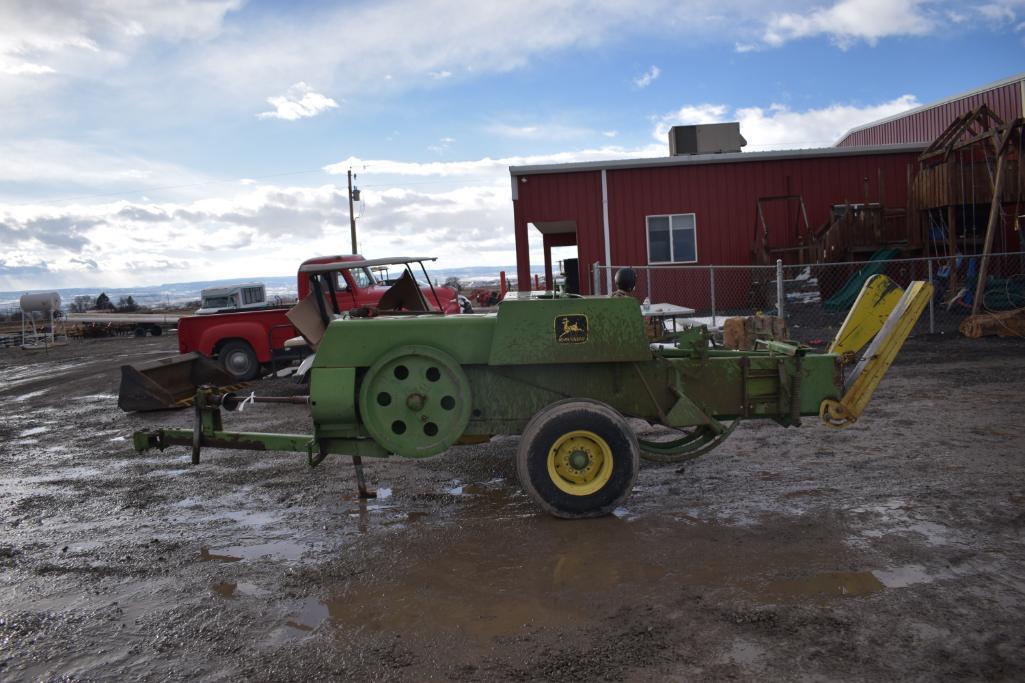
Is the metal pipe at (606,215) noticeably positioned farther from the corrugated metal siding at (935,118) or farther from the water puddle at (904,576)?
the water puddle at (904,576)

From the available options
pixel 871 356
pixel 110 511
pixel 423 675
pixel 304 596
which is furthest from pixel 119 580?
pixel 871 356

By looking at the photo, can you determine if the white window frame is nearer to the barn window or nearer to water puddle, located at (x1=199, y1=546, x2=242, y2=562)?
→ the barn window

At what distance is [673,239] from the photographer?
1923 centimetres

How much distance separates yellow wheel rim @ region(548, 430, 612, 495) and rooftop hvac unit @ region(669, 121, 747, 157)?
17577 mm

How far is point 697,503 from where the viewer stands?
534 centimetres

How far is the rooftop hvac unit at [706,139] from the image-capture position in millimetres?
20969

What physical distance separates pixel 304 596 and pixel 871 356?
395 cm

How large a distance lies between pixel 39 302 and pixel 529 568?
117 feet

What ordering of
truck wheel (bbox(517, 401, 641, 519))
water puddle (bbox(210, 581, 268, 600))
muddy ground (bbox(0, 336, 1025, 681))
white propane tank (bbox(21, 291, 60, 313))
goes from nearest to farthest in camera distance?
muddy ground (bbox(0, 336, 1025, 681))
water puddle (bbox(210, 581, 268, 600))
truck wheel (bbox(517, 401, 641, 519))
white propane tank (bbox(21, 291, 60, 313))

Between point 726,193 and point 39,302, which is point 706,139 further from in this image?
point 39,302

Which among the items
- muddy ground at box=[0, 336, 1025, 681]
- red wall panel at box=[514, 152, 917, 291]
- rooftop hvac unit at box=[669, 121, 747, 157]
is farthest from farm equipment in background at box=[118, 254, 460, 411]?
rooftop hvac unit at box=[669, 121, 747, 157]

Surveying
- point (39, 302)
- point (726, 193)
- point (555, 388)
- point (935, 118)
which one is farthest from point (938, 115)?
point (39, 302)

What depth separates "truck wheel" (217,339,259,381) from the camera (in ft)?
45.1

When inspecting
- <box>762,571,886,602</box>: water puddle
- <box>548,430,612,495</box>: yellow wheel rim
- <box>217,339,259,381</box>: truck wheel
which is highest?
<box>217,339,259,381</box>: truck wheel
